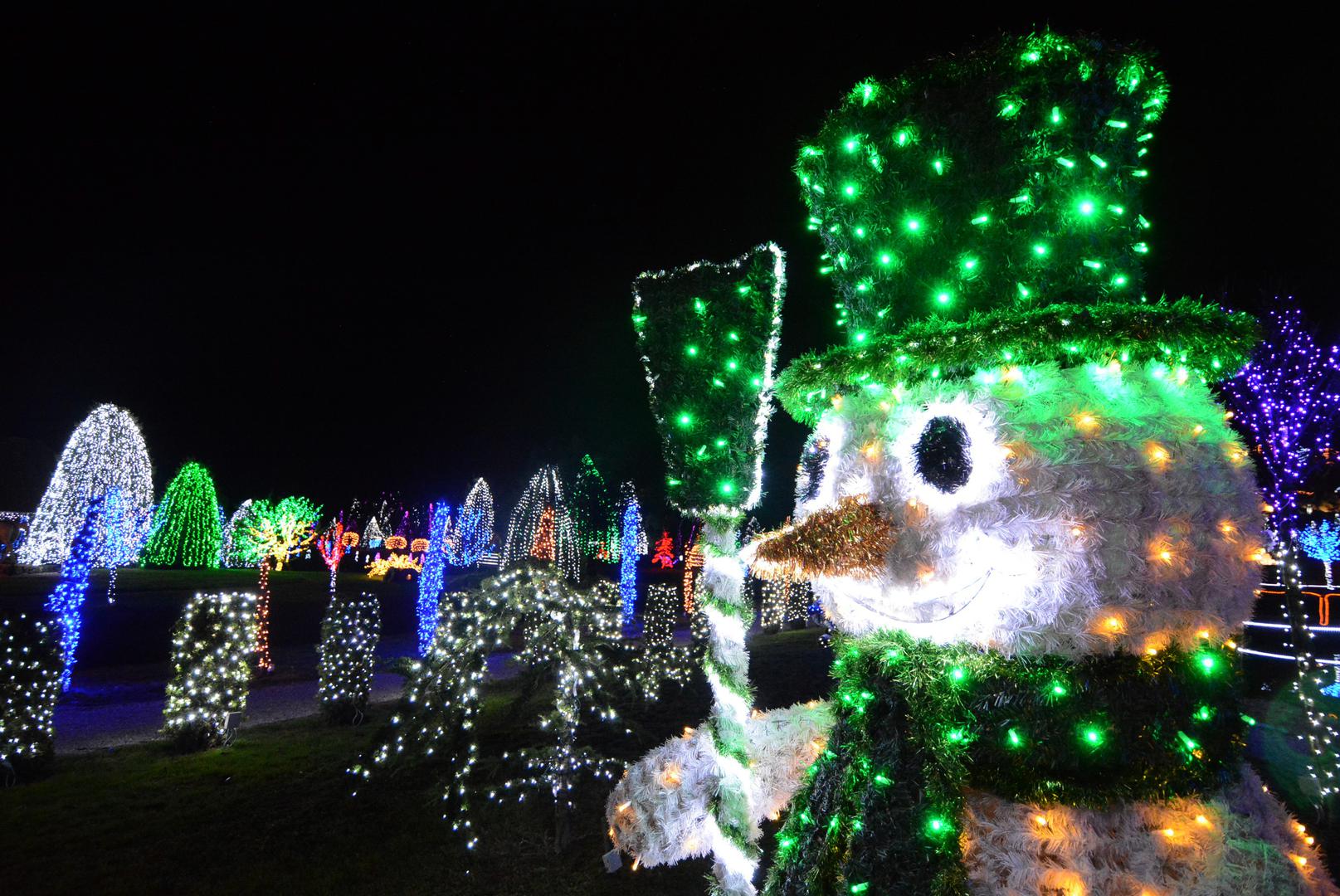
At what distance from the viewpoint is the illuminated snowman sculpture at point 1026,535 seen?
2473mm

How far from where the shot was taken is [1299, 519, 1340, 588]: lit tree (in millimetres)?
17981

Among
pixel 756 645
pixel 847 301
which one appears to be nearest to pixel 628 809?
pixel 847 301

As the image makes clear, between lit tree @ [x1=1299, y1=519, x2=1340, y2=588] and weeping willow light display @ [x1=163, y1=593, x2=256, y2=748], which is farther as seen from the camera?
lit tree @ [x1=1299, y1=519, x2=1340, y2=588]

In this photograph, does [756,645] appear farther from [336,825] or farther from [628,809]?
[628,809]

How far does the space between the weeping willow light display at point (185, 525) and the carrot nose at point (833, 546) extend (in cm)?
3100

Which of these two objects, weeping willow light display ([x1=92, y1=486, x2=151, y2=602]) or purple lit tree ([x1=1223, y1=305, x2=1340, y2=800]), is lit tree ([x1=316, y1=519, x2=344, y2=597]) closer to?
weeping willow light display ([x1=92, y1=486, x2=151, y2=602])

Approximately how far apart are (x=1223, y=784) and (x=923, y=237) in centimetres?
239

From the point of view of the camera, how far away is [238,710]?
27.1ft

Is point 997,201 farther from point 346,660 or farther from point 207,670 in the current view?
point 207,670

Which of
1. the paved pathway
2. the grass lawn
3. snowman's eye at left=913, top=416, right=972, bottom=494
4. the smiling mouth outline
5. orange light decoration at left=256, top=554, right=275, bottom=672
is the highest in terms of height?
snowman's eye at left=913, top=416, right=972, bottom=494

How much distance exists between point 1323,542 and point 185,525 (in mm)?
37921

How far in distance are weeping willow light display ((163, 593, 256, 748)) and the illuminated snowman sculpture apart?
7468 millimetres

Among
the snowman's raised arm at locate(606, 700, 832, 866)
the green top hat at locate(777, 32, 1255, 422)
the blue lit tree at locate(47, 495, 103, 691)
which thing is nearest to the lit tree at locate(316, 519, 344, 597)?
the blue lit tree at locate(47, 495, 103, 691)

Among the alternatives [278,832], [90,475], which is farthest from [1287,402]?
[90,475]
